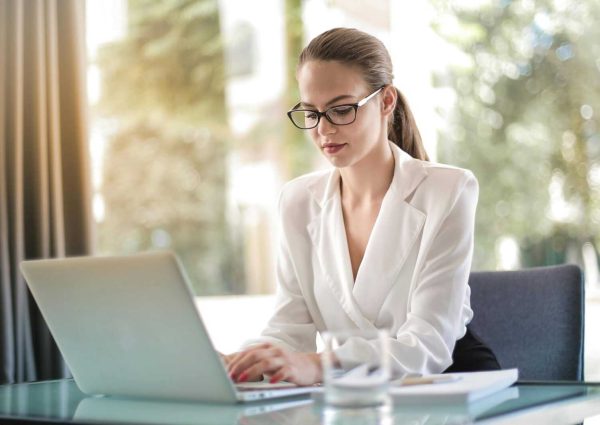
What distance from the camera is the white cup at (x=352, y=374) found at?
1.09m

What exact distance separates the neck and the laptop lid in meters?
0.82

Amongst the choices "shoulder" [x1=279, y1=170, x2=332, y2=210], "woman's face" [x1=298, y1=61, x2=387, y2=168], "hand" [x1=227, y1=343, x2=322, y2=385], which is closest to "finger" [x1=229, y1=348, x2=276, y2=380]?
"hand" [x1=227, y1=343, x2=322, y2=385]

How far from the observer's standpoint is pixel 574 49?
10.5 ft

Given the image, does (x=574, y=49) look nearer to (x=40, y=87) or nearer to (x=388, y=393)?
(x=40, y=87)

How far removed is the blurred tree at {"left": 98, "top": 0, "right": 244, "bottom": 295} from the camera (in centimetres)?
508

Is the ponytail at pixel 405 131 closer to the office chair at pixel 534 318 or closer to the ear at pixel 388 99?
the ear at pixel 388 99

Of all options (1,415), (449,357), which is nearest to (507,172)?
(449,357)

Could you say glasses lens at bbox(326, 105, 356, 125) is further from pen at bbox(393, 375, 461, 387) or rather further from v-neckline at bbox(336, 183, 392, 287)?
pen at bbox(393, 375, 461, 387)

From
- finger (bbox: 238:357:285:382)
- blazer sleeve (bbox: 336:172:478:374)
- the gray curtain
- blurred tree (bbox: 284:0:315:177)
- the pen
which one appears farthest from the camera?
blurred tree (bbox: 284:0:315:177)

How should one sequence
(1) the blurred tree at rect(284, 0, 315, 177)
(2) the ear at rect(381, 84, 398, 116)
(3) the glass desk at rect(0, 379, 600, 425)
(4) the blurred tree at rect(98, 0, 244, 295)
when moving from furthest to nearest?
(4) the blurred tree at rect(98, 0, 244, 295), (1) the blurred tree at rect(284, 0, 315, 177), (2) the ear at rect(381, 84, 398, 116), (3) the glass desk at rect(0, 379, 600, 425)

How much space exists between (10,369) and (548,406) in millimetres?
2008

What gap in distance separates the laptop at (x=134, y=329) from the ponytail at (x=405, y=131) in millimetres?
871

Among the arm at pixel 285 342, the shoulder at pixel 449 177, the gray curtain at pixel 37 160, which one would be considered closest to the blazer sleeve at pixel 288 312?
the arm at pixel 285 342

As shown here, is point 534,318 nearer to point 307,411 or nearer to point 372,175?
point 372,175
